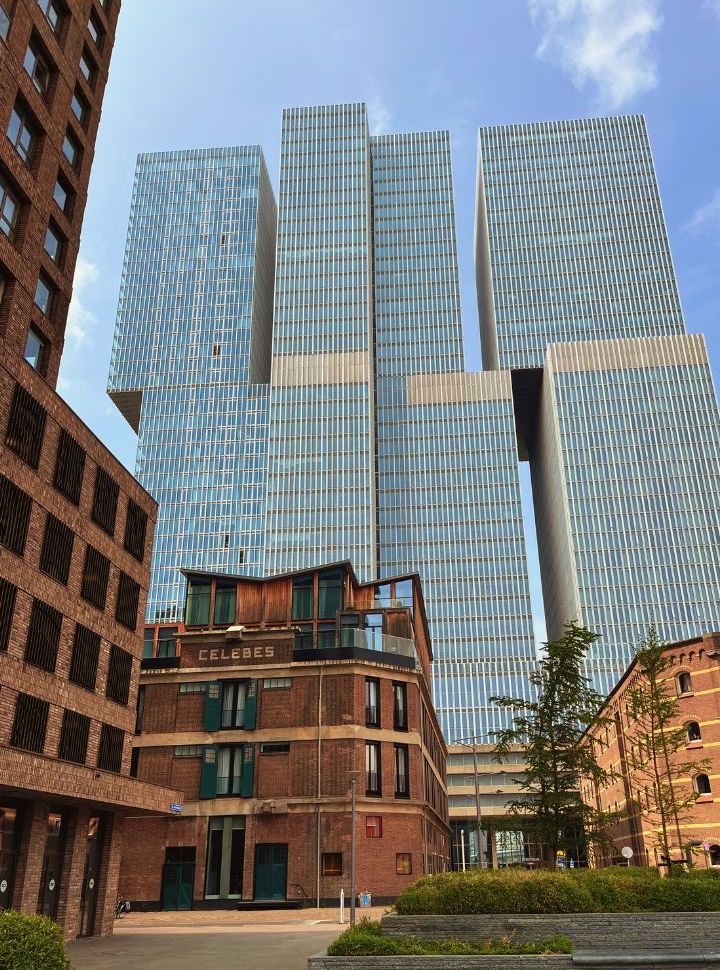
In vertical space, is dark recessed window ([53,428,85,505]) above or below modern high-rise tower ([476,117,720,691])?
below

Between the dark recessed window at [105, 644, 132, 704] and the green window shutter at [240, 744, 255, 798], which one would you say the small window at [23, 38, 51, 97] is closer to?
the dark recessed window at [105, 644, 132, 704]

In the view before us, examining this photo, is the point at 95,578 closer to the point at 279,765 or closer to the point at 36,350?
the point at 36,350

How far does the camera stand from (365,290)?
153 m

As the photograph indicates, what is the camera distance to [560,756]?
35.8 m

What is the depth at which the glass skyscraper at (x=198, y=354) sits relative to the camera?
137000mm

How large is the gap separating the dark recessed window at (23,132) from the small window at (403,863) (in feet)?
127

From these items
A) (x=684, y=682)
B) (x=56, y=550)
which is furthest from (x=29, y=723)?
(x=684, y=682)

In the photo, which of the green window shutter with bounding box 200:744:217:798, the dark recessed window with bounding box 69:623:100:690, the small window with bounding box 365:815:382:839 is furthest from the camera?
the green window shutter with bounding box 200:744:217:798

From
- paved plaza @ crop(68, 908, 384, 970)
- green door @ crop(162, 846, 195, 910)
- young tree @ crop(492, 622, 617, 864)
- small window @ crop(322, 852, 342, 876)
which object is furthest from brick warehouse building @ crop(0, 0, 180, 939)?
young tree @ crop(492, 622, 617, 864)

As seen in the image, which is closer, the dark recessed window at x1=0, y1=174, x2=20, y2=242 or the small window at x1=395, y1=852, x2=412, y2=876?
the dark recessed window at x1=0, y1=174, x2=20, y2=242

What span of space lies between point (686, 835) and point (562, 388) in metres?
101

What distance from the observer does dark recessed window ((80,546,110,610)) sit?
30987mm

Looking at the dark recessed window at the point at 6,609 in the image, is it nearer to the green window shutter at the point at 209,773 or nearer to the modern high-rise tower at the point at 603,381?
the green window shutter at the point at 209,773

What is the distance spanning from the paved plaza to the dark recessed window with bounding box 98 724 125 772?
6.09 m
